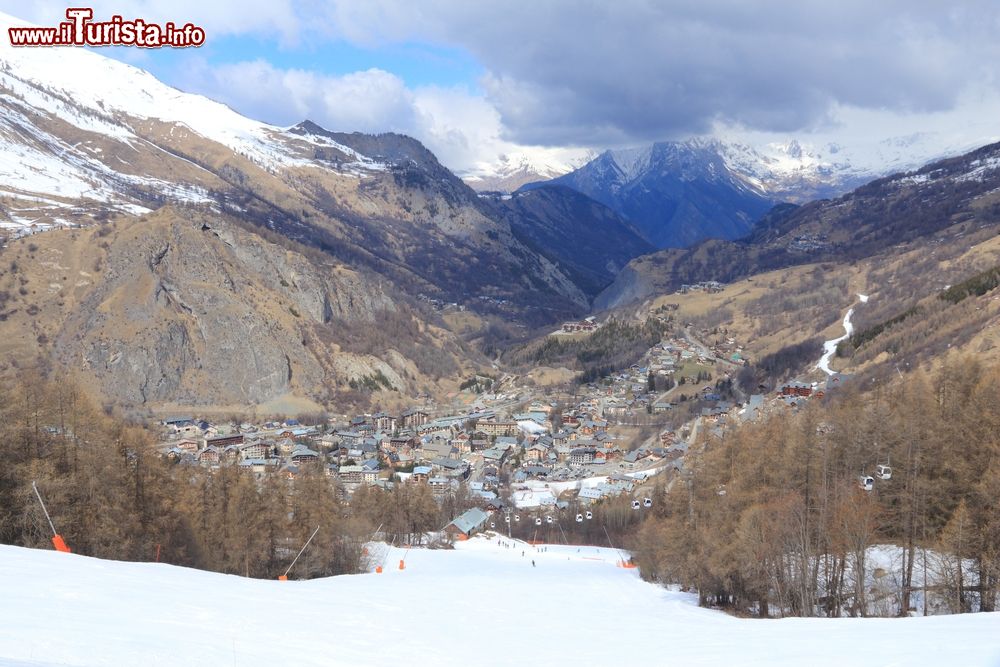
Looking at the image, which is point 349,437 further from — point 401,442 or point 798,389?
point 798,389

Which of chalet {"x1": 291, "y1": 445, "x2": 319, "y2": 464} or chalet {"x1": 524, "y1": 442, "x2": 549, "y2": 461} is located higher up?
chalet {"x1": 524, "y1": 442, "x2": 549, "y2": 461}

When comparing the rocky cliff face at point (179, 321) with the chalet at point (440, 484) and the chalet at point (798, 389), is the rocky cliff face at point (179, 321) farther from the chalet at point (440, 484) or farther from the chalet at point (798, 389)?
the chalet at point (798, 389)

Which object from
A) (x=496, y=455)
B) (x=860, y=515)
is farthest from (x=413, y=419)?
(x=860, y=515)

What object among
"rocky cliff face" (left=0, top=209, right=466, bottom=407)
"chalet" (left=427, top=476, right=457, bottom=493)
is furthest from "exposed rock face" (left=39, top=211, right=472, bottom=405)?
"chalet" (left=427, top=476, right=457, bottom=493)

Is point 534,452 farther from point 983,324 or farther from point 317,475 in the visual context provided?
point 317,475

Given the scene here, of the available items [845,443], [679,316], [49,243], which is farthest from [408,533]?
[679,316]

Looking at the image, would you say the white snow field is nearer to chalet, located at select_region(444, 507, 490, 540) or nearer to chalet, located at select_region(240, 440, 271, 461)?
chalet, located at select_region(444, 507, 490, 540)
